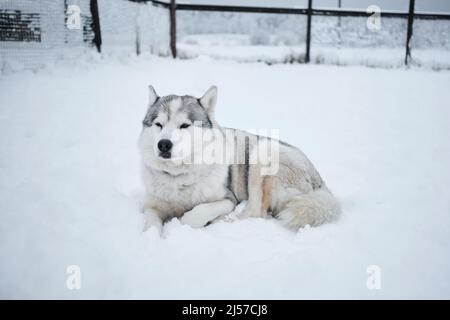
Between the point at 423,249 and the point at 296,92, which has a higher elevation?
the point at 296,92

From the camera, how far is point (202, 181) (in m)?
3.10

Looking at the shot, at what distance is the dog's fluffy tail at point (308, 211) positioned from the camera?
2699mm

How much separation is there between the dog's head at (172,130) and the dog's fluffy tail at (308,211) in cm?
100

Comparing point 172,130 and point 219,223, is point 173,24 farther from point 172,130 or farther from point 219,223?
point 219,223

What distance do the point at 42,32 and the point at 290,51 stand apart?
21.1 feet

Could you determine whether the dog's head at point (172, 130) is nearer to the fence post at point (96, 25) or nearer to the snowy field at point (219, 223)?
the snowy field at point (219, 223)

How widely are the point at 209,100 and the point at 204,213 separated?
3.72 feet

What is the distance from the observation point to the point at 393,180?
393 cm

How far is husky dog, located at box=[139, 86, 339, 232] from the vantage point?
2766 millimetres

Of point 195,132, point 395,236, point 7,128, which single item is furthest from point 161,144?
point 7,128

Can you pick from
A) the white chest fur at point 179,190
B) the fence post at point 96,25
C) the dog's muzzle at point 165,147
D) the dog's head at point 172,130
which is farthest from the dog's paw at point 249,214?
the fence post at point 96,25

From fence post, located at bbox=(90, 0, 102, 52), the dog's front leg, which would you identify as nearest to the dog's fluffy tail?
the dog's front leg

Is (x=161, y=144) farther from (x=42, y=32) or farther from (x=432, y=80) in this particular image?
(x=432, y=80)

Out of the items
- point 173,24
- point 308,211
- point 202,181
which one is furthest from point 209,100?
point 173,24
